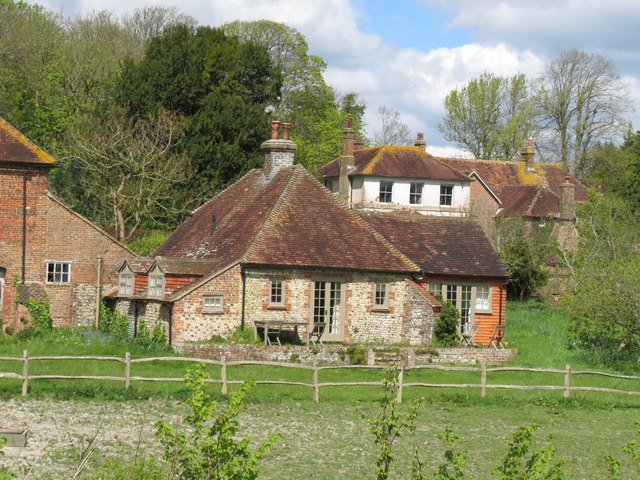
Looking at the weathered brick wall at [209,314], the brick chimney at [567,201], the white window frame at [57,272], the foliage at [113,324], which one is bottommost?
the foliage at [113,324]

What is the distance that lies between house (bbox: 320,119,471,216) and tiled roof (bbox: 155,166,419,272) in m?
20.6

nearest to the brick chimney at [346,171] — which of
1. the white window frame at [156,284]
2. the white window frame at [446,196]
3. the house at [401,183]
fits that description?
the house at [401,183]

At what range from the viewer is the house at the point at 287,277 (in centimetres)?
3406

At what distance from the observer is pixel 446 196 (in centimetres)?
6209

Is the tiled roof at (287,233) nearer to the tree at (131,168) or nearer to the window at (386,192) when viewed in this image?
the tree at (131,168)

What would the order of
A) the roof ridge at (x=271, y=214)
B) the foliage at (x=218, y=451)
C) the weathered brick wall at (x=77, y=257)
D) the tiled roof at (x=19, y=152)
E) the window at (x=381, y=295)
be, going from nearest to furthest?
the foliage at (x=218, y=451), the roof ridge at (x=271, y=214), the tiled roof at (x=19, y=152), the window at (x=381, y=295), the weathered brick wall at (x=77, y=257)

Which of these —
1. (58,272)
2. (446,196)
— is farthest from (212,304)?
(446,196)

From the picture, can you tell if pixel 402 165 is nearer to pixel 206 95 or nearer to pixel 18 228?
pixel 206 95

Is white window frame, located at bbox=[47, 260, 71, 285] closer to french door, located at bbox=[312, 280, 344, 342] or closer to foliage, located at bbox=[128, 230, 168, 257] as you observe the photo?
foliage, located at bbox=[128, 230, 168, 257]

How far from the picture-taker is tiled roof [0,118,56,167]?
36.2m

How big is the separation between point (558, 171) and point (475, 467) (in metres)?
55.4

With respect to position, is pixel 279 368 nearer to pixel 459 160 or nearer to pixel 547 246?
pixel 547 246

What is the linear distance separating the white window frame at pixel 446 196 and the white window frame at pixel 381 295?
25991 mm

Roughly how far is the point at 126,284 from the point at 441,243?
11.9m
